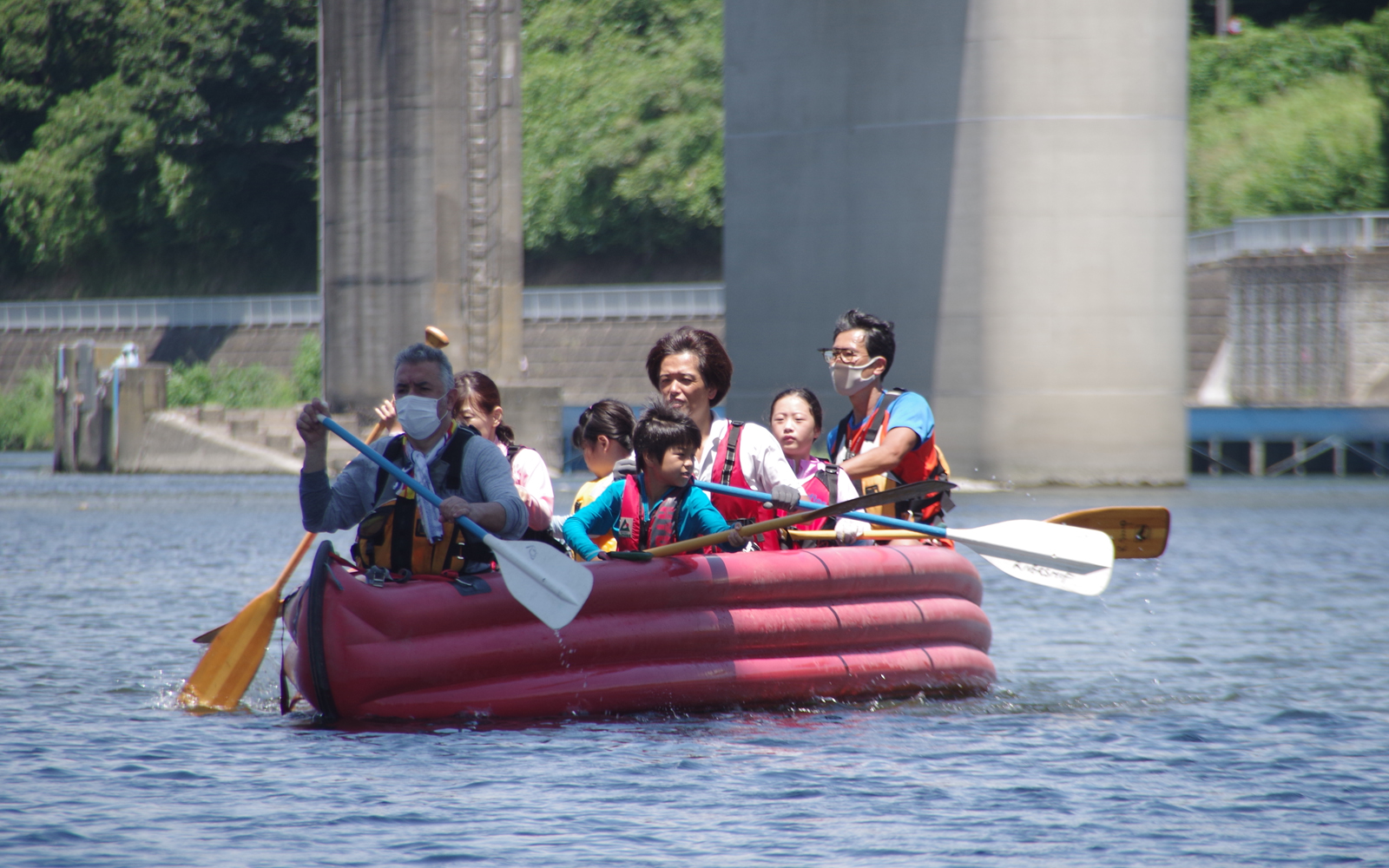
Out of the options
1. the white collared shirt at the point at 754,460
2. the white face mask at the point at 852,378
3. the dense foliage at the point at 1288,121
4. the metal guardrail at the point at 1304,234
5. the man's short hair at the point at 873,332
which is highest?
the dense foliage at the point at 1288,121

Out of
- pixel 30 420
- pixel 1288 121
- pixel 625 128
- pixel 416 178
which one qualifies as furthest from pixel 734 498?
pixel 625 128

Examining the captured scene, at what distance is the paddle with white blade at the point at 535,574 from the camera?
6309mm

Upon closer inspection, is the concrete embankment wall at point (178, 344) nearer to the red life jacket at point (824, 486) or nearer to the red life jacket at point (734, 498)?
the red life jacket at point (734, 498)

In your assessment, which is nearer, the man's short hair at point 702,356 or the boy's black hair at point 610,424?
the man's short hair at point 702,356

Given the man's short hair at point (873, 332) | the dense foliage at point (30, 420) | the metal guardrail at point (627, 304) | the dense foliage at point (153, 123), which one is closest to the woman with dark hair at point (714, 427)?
the man's short hair at point (873, 332)

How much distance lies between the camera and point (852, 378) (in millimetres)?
7902

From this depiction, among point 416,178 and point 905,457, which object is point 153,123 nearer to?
point 416,178

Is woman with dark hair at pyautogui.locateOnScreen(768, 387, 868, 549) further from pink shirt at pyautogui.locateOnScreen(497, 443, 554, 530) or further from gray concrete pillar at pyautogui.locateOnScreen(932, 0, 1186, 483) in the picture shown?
gray concrete pillar at pyautogui.locateOnScreen(932, 0, 1186, 483)

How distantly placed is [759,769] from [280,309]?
1565 inches

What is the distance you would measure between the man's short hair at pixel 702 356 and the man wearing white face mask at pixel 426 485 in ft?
3.17

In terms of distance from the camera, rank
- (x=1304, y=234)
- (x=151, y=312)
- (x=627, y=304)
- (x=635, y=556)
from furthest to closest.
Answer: (x=151, y=312) < (x=627, y=304) < (x=1304, y=234) < (x=635, y=556)

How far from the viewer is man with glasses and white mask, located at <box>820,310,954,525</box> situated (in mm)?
7672

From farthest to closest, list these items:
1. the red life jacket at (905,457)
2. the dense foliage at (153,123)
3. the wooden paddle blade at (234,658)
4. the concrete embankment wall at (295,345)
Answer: the dense foliage at (153,123) → the concrete embankment wall at (295,345) → the red life jacket at (905,457) → the wooden paddle blade at (234,658)

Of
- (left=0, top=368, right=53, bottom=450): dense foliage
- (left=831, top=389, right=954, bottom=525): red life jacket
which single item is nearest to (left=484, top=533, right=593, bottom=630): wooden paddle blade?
(left=831, top=389, right=954, bottom=525): red life jacket
